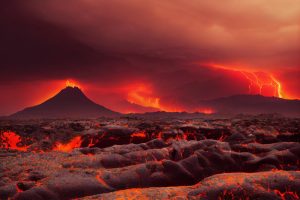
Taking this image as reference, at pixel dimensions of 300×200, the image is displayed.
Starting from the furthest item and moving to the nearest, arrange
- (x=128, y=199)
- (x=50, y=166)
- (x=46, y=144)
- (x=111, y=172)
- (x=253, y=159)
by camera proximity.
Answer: (x=46, y=144) → (x=253, y=159) → (x=50, y=166) → (x=111, y=172) → (x=128, y=199)

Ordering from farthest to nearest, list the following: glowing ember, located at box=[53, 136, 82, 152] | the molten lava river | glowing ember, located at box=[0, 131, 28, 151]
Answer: glowing ember, located at box=[0, 131, 28, 151]
glowing ember, located at box=[53, 136, 82, 152]
the molten lava river

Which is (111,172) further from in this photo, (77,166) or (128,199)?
(128,199)

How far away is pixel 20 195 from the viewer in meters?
11.5

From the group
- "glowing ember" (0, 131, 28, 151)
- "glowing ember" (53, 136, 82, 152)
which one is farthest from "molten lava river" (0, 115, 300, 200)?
"glowing ember" (0, 131, 28, 151)

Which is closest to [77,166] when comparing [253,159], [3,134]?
[253,159]

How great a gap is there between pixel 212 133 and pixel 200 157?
2303 centimetres

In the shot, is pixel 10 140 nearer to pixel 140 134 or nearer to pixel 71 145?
pixel 71 145

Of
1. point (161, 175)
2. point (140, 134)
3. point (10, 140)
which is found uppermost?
point (140, 134)

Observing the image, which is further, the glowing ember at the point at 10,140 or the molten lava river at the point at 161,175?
the glowing ember at the point at 10,140

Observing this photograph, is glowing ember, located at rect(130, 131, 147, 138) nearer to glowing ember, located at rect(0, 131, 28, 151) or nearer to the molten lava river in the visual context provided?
the molten lava river

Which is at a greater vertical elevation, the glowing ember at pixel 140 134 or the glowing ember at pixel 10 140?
the glowing ember at pixel 140 134

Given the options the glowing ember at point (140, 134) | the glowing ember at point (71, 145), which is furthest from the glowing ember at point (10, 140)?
the glowing ember at point (140, 134)

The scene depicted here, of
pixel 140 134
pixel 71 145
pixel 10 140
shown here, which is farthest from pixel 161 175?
pixel 10 140

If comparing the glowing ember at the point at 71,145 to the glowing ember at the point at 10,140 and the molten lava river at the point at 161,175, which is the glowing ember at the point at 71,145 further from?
the molten lava river at the point at 161,175
